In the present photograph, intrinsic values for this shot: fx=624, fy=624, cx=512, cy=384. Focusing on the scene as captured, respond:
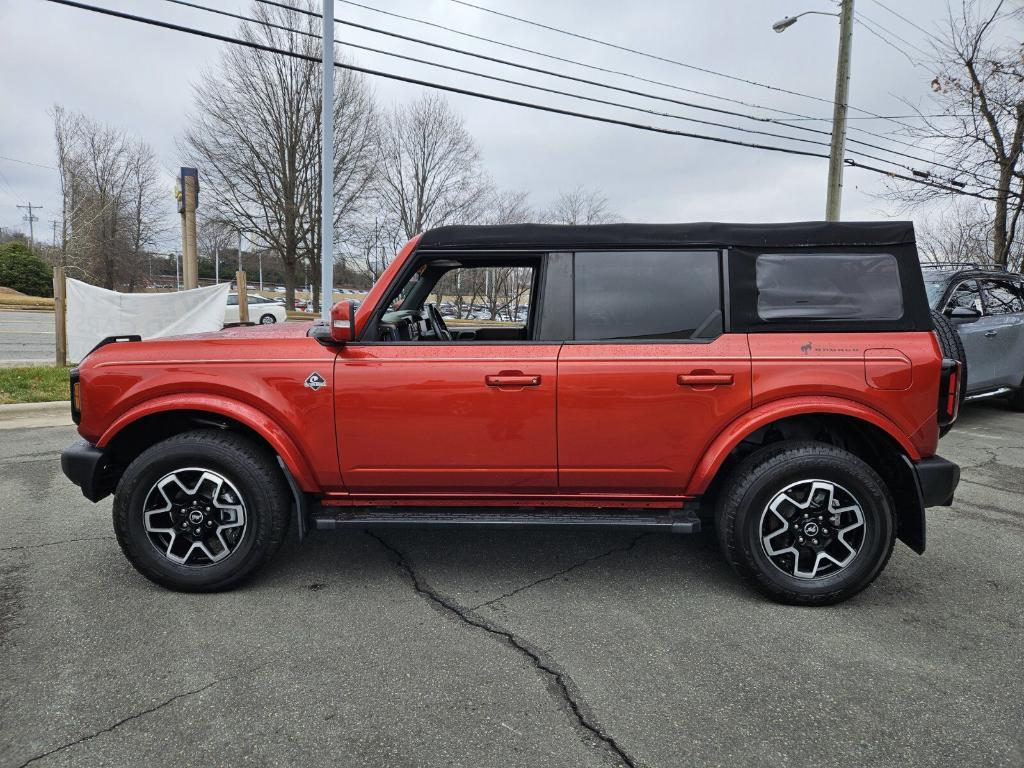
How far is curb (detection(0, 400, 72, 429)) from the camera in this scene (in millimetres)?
7078

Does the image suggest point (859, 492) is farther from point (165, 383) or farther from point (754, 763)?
point (165, 383)

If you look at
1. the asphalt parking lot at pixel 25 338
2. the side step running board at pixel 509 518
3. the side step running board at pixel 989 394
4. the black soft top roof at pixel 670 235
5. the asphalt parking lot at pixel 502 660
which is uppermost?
the black soft top roof at pixel 670 235

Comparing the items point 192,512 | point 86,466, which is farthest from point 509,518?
point 86,466

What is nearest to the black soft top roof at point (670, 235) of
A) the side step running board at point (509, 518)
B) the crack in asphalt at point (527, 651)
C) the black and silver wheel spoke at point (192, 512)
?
the side step running board at point (509, 518)

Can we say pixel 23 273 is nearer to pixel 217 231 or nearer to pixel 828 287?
pixel 217 231

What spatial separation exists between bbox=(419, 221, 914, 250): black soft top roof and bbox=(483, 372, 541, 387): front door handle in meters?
0.67

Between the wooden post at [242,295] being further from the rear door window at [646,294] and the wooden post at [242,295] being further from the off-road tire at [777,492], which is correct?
the off-road tire at [777,492]

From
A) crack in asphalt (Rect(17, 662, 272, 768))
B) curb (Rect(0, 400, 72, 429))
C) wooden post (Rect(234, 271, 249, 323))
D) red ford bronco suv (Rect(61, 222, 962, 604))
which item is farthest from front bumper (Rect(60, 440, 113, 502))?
wooden post (Rect(234, 271, 249, 323))

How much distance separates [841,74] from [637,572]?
1414 centimetres

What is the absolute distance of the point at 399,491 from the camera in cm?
315

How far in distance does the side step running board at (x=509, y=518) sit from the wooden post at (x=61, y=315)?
9.14 meters

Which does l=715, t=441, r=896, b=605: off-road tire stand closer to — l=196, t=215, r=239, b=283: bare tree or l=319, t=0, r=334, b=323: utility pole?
l=319, t=0, r=334, b=323: utility pole

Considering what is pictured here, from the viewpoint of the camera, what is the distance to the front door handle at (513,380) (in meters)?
2.94

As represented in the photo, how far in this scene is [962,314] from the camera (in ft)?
23.3
